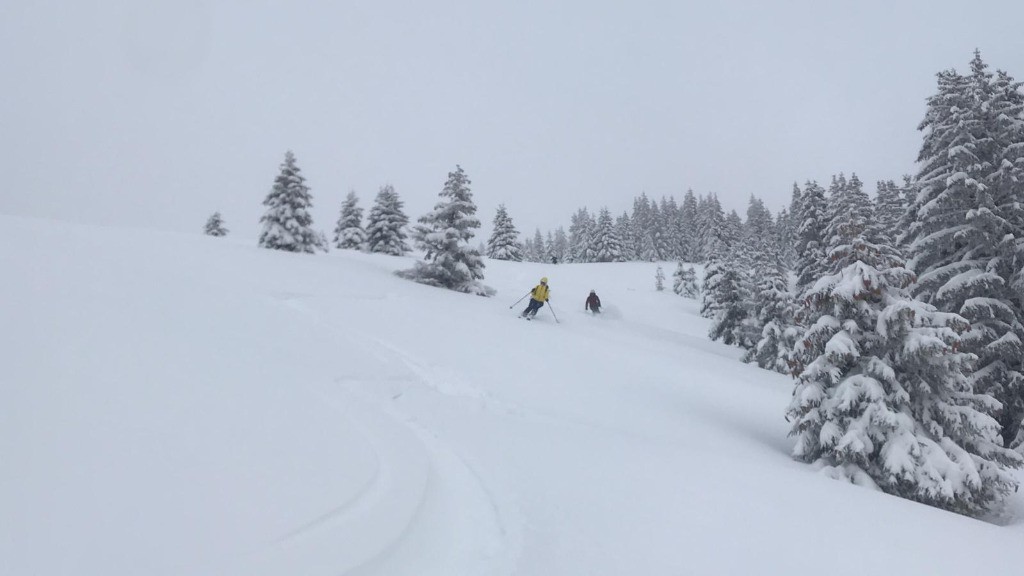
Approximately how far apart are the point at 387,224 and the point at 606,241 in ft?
145

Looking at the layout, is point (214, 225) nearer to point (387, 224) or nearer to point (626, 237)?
point (387, 224)

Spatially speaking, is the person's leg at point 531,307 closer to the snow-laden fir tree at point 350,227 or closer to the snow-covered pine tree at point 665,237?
the snow-laden fir tree at point 350,227

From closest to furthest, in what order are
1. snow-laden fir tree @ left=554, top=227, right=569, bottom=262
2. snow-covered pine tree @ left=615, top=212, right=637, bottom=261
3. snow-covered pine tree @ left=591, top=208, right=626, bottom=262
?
1. snow-covered pine tree @ left=591, top=208, right=626, bottom=262
2. snow-covered pine tree @ left=615, top=212, right=637, bottom=261
3. snow-laden fir tree @ left=554, top=227, right=569, bottom=262

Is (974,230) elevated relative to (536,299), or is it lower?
elevated

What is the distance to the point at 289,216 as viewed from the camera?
26391mm

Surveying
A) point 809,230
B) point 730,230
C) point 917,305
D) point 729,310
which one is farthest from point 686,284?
point 917,305

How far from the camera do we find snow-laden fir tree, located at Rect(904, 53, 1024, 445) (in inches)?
529

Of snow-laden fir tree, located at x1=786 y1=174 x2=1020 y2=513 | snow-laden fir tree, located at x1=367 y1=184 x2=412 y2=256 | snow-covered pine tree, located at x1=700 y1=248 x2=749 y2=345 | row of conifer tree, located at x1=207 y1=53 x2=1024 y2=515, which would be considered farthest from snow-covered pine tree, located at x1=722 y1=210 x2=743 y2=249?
snow-laden fir tree, located at x1=786 y1=174 x2=1020 y2=513

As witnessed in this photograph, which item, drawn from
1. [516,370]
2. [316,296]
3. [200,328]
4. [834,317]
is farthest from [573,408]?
[316,296]

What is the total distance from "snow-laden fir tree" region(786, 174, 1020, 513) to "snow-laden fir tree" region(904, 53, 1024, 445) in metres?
5.45

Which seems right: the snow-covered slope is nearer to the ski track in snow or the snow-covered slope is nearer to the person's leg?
the ski track in snow

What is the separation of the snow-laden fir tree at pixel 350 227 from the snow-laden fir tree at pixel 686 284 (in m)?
35.7

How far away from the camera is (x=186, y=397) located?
4.69 m

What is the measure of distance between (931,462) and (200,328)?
1157 centimetres
